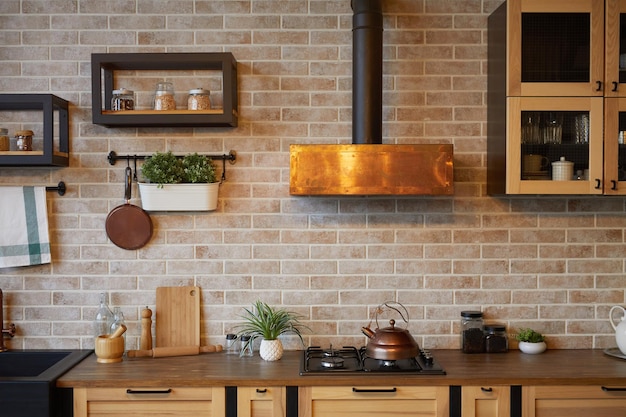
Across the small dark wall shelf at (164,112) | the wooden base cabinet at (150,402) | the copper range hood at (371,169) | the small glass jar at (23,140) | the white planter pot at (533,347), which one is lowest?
the wooden base cabinet at (150,402)

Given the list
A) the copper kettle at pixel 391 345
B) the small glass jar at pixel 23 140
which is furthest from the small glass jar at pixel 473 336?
the small glass jar at pixel 23 140

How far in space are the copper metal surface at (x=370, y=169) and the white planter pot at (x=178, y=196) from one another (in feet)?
1.57

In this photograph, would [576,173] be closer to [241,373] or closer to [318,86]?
[318,86]

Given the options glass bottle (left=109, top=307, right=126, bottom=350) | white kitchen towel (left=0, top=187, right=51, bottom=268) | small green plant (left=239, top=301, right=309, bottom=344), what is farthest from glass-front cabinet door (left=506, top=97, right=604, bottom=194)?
white kitchen towel (left=0, top=187, right=51, bottom=268)

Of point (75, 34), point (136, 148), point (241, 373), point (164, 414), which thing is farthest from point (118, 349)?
point (75, 34)

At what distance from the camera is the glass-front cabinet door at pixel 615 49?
297 cm

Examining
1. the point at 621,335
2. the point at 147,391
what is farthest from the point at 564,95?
the point at 147,391

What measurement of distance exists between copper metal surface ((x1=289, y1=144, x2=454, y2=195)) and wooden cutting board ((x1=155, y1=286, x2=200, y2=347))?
0.80 metres

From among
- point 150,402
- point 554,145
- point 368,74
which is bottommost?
point 150,402

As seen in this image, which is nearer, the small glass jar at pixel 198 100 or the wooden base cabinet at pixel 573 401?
the wooden base cabinet at pixel 573 401

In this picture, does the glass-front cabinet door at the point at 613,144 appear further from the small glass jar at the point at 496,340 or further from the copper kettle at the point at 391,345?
the copper kettle at the point at 391,345

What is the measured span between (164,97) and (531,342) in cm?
209

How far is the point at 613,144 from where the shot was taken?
2979 millimetres

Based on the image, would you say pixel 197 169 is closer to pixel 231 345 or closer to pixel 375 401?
pixel 231 345
